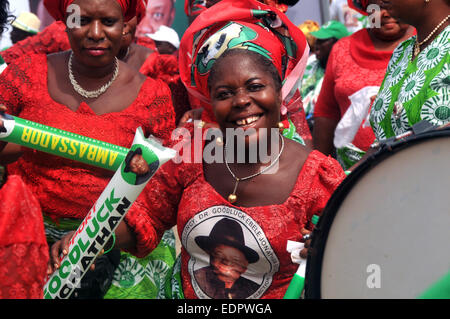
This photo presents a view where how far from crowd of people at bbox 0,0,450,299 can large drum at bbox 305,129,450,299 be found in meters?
0.26

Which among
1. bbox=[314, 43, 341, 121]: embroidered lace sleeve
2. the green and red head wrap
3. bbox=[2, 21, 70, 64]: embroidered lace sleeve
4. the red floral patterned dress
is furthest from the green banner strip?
bbox=[314, 43, 341, 121]: embroidered lace sleeve

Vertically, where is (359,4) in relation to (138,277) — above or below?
above

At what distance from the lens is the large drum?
165 cm

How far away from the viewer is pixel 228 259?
2.49 metres

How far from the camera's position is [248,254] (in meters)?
2.46

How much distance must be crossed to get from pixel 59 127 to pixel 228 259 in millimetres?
1119

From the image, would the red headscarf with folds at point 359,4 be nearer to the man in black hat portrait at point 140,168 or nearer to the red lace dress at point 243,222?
the red lace dress at point 243,222

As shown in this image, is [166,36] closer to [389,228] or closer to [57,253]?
[57,253]

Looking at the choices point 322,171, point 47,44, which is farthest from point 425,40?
point 47,44

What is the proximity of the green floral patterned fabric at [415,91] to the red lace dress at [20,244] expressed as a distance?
156cm

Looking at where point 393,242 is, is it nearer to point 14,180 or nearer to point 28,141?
point 14,180

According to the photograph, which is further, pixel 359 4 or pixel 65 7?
pixel 359 4

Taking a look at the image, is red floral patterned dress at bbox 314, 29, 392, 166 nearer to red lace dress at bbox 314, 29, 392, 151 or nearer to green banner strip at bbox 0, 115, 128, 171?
red lace dress at bbox 314, 29, 392, 151
